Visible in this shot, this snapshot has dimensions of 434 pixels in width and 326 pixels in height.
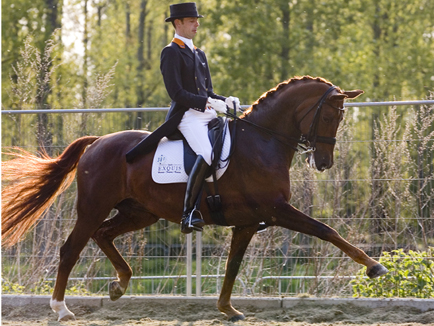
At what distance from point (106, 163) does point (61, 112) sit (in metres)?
1.76

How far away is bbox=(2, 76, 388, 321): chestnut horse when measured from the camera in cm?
577

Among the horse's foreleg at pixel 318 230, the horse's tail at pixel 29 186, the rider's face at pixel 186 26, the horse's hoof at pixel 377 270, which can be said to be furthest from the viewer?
the horse's tail at pixel 29 186

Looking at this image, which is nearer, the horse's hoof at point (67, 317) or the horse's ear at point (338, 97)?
the horse's ear at point (338, 97)

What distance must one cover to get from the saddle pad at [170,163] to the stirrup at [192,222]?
0.33 metres

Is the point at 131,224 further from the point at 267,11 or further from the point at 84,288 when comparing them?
the point at 267,11

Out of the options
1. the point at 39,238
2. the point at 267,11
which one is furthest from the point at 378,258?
the point at 267,11

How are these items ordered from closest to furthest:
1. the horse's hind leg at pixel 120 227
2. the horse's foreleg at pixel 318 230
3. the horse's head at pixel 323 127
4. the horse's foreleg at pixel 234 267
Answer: the horse's foreleg at pixel 318 230, the horse's head at pixel 323 127, the horse's foreleg at pixel 234 267, the horse's hind leg at pixel 120 227

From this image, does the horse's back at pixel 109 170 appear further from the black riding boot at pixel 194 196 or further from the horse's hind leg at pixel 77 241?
the black riding boot at pixel 194 196

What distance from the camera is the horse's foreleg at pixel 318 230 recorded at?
216 inches

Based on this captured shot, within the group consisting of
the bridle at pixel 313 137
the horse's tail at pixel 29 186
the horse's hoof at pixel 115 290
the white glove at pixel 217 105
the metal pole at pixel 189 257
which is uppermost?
the white glove at pixel 217 105

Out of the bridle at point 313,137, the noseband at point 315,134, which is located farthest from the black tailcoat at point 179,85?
the noseband at point 315,134

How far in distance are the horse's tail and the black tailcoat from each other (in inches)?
38.8

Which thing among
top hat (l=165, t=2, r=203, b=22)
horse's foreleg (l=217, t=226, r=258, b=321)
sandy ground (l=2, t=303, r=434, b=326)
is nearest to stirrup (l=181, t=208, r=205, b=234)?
horse's foreleg (l=217, t=226, r=258, b=321)

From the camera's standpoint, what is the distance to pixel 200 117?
6094 mm
